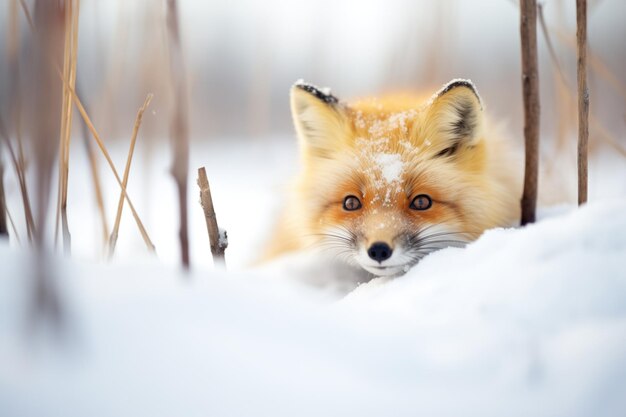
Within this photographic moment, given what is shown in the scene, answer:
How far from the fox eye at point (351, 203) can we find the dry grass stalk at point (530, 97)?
601 mm

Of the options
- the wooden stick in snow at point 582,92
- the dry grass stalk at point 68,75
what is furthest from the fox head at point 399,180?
the dry grass stalk at point 68,75

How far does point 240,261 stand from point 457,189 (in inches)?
67.7

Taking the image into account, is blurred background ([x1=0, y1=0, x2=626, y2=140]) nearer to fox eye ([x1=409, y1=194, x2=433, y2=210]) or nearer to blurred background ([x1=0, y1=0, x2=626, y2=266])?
blurred background ([x1=0, y1=0, x2=626, y2=266])

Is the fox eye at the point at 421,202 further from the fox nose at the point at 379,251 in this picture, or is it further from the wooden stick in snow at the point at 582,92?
the wooden stick in snow at the point at 582,92

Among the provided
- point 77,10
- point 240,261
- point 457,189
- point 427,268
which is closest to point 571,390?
point 427,268

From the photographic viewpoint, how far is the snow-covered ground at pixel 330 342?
0.83m

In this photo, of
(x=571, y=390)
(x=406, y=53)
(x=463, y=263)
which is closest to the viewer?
(x=571, y=390)

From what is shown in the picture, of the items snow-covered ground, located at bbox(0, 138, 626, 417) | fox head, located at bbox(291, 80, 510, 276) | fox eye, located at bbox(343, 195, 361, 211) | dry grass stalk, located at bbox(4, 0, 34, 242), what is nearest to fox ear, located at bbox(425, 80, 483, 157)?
fox head, located at bbox(291, 80, 510, 276)

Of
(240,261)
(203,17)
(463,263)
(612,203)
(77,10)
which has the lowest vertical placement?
(240,261)

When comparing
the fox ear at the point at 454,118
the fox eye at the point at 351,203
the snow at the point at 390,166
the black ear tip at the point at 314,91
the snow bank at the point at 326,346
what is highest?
the black ear tip at the point at 314,91

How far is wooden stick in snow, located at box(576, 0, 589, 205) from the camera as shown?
1.53 meters

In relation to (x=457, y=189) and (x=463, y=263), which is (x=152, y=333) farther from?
(x=457, y=189)

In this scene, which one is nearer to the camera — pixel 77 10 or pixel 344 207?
pixel 77 10

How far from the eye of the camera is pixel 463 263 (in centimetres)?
128
